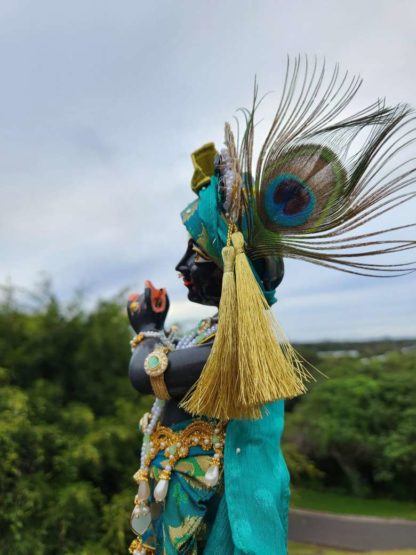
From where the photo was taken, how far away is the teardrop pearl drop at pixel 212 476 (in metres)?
1.41

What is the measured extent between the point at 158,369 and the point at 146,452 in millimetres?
318

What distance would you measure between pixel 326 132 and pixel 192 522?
112 cm

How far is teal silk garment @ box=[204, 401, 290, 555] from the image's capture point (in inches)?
51.4

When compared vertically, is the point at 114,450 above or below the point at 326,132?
below

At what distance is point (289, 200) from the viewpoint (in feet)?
4.51

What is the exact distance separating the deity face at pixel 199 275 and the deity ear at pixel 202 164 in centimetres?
18

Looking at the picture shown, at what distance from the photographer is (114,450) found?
337cm

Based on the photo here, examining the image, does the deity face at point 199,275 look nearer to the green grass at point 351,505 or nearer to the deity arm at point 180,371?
the deity arm at point 180,371

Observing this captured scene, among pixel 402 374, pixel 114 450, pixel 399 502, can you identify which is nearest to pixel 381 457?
pixel 399 502

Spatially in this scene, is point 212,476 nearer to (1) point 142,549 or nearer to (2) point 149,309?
(1) point 142,549

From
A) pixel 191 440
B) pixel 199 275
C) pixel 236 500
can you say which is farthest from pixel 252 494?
pixel 199 275

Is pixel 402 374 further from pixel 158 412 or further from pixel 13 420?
pixel 158 412

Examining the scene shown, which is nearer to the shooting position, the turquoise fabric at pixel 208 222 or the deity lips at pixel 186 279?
the turquoise fabric at pixel 208 222

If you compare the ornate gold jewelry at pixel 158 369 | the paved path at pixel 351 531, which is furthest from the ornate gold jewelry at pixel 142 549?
the paved path at pixel 351 531
